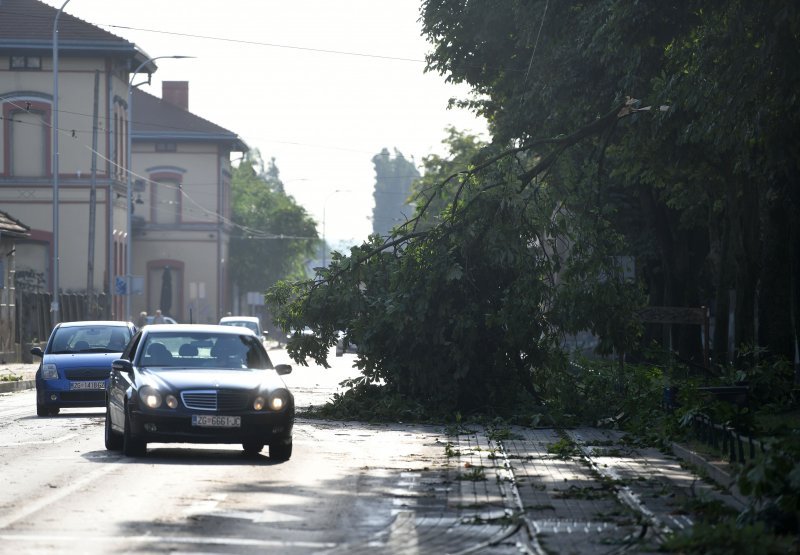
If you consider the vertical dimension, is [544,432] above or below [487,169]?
below

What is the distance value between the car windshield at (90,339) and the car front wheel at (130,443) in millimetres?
9381

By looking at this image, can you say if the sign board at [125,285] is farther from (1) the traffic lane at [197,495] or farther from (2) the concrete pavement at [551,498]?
(2) the concrete pavement at [551,498]

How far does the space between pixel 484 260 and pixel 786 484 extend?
14.6 meters

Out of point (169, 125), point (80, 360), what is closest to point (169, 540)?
point (80, 360)

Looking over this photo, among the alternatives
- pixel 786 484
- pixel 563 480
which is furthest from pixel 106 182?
pixel 786 484

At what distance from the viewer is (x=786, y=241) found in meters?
26.2

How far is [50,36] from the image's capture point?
6009 cm

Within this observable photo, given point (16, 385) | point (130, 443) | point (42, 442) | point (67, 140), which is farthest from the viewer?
point (67, 140)

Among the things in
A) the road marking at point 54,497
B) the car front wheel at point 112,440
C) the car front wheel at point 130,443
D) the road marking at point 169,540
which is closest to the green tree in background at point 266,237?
the car front wheel at point 112,440

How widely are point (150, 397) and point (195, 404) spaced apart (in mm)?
467

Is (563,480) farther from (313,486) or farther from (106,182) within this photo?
(106,182)

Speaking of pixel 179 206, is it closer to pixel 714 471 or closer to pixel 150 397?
pixel 150 397

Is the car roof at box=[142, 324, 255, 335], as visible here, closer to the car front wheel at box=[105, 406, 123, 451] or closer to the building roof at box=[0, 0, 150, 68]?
the car front wheel at box=[105, 406, 123, 451]

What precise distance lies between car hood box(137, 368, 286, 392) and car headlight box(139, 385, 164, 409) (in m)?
0.09
